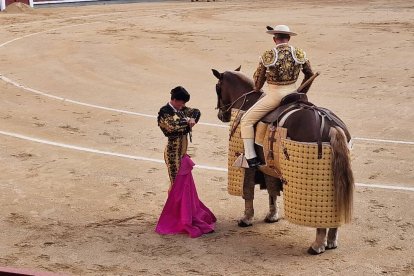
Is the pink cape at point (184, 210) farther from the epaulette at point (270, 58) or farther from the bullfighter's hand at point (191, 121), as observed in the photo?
the epaulette at point (270, 58)

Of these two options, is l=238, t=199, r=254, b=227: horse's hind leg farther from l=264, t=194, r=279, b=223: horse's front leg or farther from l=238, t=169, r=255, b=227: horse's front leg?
l=264, t=194, r=279, b=223: horse's front leg

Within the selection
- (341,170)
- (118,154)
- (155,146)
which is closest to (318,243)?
(341,170)

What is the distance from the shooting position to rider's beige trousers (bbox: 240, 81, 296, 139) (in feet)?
22.2

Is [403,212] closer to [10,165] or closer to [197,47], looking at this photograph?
[10,165]

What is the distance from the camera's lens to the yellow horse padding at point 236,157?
720 cm

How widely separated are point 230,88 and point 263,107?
706 mm

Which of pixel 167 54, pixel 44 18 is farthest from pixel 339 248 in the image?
→ pixel 44 18

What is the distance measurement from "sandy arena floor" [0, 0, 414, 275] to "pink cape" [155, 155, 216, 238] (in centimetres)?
12

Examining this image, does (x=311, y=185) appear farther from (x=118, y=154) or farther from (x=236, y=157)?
(x=118, y=154)

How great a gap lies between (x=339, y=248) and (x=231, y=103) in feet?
5.59

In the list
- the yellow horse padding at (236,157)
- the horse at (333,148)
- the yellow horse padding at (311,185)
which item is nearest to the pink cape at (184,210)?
the yellow horse padding at (236,157)

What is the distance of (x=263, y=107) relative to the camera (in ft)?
22.2

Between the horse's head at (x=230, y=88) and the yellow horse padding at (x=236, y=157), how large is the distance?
0.46ft

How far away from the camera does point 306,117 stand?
640cm
